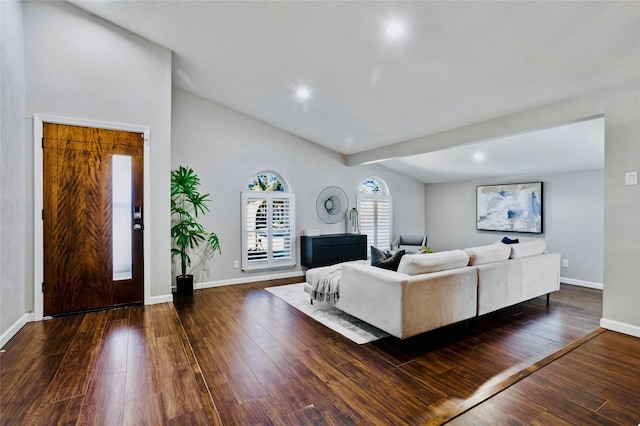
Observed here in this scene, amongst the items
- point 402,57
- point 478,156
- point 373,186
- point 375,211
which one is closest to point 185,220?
point 402,57

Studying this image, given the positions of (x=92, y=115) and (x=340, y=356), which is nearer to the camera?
(x=340, y=356)

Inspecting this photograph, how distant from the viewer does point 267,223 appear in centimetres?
569

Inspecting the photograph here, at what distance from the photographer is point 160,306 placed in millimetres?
3721

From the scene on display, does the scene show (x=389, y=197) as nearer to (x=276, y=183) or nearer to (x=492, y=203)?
(x=492, y=203)

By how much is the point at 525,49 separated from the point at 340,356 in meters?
3.08

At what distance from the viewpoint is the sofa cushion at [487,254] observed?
3390 millimetres

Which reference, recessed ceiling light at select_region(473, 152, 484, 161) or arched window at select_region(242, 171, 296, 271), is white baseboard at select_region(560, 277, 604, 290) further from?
arched window at select_region(242, 171, 296, 271)

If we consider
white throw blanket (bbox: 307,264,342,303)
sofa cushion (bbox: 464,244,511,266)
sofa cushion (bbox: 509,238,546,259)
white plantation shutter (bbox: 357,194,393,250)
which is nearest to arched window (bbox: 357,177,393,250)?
white plantation shutter (bbox: 357,194,393,250)

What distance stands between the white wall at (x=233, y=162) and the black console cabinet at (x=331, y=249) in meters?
0.37

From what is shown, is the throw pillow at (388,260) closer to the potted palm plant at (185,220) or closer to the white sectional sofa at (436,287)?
the white sectional sofa at (436,287)

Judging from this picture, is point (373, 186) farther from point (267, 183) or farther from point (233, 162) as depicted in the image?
point (233, 162)

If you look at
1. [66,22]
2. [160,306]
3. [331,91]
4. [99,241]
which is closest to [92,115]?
[66,22]

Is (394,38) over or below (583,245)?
over

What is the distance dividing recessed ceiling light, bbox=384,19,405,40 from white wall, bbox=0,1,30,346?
10.9ft
